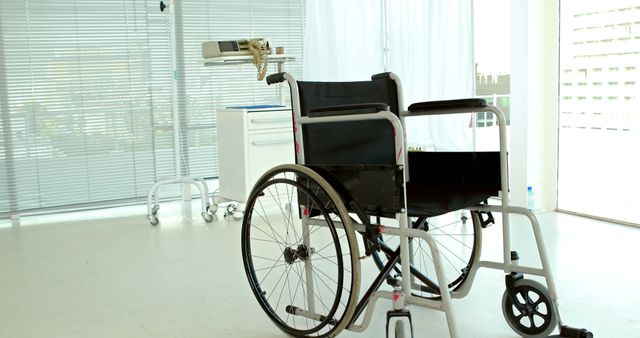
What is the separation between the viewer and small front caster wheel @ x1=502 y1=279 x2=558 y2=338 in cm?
236

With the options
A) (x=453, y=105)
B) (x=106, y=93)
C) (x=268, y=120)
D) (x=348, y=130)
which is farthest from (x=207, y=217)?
(x=453, y=105)

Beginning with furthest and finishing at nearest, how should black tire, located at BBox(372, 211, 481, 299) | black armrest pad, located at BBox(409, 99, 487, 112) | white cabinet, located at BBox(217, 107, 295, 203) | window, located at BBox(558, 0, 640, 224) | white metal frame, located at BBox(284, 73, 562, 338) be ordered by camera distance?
white cabinet, located at BBox(217, 107, 295, 203) → window, located at BBox(558, 0, 640, 224) → black tire, located at BBox(372, 211, 481, 299) → black armrest pad, located at BBox(409, 99, 487, 112) → white metal frame, located at BBox(284, 73, 562, 338)

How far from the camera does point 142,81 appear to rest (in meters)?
5.39

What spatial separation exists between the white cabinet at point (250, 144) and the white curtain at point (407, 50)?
54 centimetres

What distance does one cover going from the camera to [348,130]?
2609 mm

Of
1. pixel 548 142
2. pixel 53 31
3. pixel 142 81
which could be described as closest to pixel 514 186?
pixel 548 142

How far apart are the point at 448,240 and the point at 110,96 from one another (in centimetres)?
276

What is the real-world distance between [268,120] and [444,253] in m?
1.54

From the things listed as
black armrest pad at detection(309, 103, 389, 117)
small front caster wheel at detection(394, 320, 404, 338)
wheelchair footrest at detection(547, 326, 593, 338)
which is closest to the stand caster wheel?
black armrest pad at detection(309, 103, 389, 117)

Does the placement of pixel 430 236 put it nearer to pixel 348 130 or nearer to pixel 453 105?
pixel 453 105

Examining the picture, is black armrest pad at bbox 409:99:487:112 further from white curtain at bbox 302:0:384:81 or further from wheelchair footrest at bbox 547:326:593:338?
white curtain at bbox 302:0:384:81

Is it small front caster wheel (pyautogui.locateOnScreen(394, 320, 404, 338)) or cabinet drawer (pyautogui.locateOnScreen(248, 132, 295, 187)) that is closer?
small front caster wheel (pyautogui.locateOnScreen(394, 320, 404, 338))

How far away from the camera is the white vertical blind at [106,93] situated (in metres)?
5.02

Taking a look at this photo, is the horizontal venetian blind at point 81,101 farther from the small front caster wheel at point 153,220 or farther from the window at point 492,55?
the window at point 492,55
